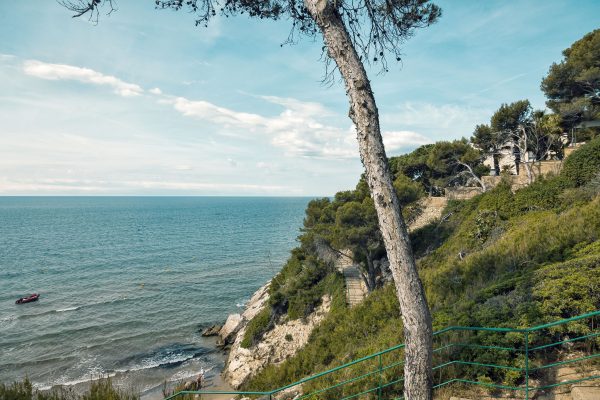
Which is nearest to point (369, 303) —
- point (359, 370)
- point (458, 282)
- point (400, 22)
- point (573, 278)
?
point (458, 282)

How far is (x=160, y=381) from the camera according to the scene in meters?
19.5

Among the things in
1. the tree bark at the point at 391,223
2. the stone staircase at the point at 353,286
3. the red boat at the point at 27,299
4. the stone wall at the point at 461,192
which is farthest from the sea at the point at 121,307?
the stone wall at the point at 461,192

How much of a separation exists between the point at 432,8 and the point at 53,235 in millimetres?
90581

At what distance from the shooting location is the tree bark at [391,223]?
4328mm

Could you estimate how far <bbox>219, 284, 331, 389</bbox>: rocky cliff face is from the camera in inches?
762

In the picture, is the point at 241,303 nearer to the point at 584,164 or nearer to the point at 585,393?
the point at 584,164

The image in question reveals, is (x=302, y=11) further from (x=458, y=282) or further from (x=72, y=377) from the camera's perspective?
(x=72, y=377)

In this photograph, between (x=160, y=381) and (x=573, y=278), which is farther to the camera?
(x=160, y=381)

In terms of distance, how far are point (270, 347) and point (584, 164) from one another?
757 inches

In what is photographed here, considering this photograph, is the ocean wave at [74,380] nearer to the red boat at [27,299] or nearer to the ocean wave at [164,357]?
the ocean wave at [164,357]

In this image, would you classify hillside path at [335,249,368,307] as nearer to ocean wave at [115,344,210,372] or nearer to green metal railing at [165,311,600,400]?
ocean wave at [115,344,210,372]

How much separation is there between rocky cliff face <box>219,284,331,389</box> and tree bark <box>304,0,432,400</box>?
16.3 m

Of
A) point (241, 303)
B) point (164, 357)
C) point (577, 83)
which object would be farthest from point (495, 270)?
point (241, 303)

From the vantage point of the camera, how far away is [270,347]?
20.7m
